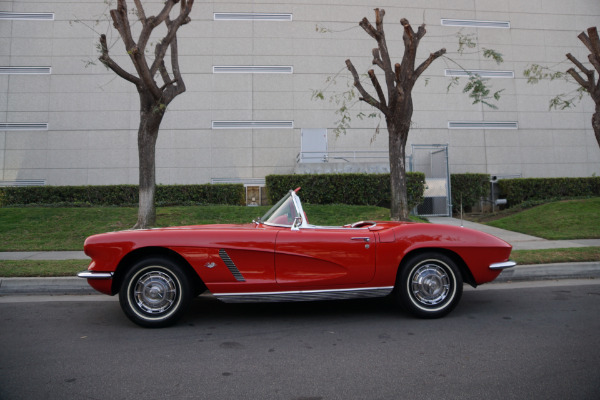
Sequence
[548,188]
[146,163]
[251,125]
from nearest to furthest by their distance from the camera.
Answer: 1. [146,163]
2. [548,188]
3. [251,125]

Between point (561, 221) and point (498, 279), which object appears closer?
point (498, 279)

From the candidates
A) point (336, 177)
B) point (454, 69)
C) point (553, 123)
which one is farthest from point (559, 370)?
point (553, 123)

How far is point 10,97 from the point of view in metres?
17.1

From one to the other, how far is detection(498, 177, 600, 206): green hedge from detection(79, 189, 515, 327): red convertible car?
46.5 ft

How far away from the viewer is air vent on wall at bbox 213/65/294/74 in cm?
1761

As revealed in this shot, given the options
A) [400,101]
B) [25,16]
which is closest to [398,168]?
[400,101]

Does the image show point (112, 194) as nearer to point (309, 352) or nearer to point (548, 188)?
point (309, 352)

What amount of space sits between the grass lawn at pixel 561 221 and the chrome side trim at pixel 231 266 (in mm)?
8705

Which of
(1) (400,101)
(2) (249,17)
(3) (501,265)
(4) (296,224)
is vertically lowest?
(3) (501,265)

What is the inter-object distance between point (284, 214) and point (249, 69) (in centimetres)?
1497

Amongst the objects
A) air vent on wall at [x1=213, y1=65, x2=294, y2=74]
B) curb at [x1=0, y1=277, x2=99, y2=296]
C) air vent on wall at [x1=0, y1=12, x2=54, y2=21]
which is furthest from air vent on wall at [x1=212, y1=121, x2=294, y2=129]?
curb at [x1=0, y1=277, x2=99, y2=296]

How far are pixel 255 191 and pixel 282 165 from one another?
5.56 feet

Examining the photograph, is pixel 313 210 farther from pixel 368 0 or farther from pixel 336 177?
pixel 368 0

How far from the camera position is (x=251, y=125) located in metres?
17.5
